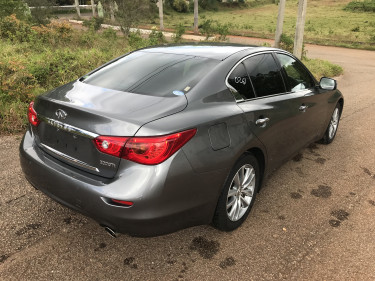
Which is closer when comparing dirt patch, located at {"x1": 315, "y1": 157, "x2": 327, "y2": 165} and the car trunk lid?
the car trunk lid

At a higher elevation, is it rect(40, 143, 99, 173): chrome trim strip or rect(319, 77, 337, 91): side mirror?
rect(319, 77, 337, 91): side mirror

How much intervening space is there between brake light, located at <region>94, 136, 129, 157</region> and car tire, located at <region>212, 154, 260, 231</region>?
2.93 feet

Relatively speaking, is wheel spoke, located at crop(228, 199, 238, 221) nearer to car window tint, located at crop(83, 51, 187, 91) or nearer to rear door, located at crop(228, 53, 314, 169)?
rear door, located at crop(228, 53, 314, 169)

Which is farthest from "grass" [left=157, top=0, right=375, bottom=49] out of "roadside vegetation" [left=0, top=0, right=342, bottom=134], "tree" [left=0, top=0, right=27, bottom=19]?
"tree" [left=0, top=0, right=27, bottom=19]

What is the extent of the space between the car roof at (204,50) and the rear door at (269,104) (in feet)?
0.54

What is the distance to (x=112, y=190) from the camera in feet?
6.77

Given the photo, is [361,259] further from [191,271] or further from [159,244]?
[159,244]

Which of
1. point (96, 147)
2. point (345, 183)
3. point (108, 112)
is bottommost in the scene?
point (345, 183)

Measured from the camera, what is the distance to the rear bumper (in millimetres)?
2045

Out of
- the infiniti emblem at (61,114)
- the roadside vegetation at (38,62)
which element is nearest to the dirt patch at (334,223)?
the infiniti emblem at (61,114)

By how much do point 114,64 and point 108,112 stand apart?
1.16 m

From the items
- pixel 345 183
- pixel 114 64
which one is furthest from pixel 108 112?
pixel 345 183

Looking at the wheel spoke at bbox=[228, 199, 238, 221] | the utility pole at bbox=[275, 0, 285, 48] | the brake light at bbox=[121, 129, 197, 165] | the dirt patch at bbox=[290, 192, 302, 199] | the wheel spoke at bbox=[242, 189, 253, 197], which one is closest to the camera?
the brake light at bbox=[121, 129, 197, 165]

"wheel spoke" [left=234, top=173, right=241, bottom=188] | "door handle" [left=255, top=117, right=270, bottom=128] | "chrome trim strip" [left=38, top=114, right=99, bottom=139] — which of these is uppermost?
"chrome trim strip" [left=38, top=114, right=99, bottom=139]
